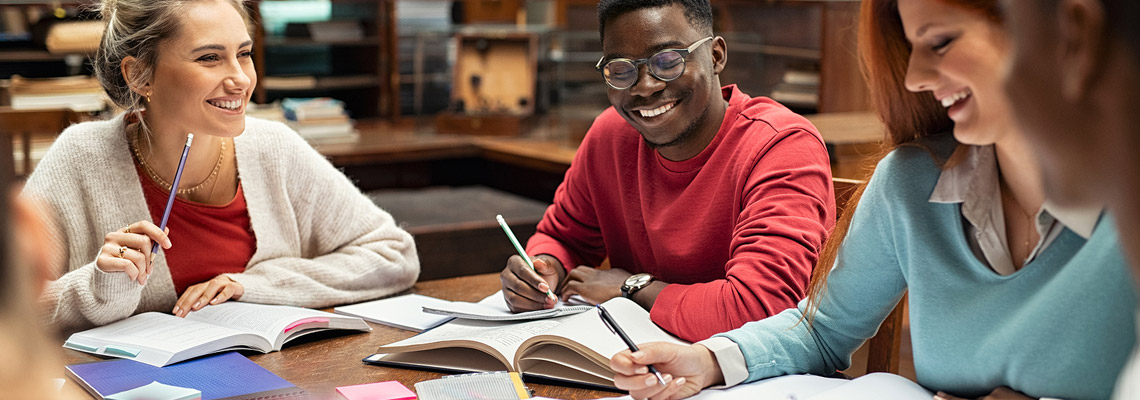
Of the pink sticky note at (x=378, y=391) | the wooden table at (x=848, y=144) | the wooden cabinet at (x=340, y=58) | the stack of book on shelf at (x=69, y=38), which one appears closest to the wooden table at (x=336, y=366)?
the pink sticky note at (x=378, y=391)

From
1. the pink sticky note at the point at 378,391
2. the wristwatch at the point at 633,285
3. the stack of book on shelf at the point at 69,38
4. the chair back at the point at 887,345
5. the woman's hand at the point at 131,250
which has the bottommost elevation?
the chair back at the point at 887,345

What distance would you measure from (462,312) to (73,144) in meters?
0.78

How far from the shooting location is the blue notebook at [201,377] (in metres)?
1.32

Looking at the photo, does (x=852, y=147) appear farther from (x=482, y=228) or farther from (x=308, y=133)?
(x=308, y=133)

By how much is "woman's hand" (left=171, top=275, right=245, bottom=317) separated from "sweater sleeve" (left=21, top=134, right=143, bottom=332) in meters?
0.07

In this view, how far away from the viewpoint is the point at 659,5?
1.73 meters

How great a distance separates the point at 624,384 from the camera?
1.24 metres

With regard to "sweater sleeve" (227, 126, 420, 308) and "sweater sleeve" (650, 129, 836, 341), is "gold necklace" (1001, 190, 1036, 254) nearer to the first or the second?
"sweater sleeve" (650, 129, 836, 341)

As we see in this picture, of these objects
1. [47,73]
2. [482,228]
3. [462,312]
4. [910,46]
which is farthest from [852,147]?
[47,73]

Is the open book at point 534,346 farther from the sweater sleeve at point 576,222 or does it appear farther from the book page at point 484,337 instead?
the sweater sleeve at point 576,222

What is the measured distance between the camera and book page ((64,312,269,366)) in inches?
58.6

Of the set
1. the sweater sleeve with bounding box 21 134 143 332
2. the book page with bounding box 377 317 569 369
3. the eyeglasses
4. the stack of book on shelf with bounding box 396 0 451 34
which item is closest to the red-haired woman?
the book page with bounding box 377 317 569 369

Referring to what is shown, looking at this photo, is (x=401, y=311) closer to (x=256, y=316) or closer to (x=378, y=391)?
(x=256, y=316)

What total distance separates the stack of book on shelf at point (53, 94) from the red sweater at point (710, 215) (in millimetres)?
2817
